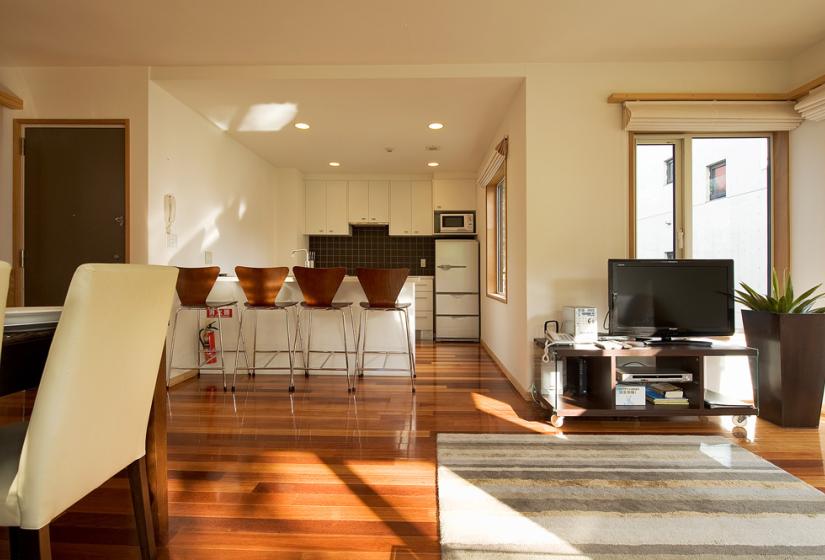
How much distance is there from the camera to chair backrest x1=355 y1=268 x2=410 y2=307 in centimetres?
368

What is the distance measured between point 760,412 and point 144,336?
3680 millimetres

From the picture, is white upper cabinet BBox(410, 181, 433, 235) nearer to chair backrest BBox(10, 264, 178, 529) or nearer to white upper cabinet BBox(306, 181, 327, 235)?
white upper cabinet BBox(306, 181, 327, 235)

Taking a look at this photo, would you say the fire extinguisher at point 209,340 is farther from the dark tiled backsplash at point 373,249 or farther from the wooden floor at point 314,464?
the dark tiled backsplash at point 373,249

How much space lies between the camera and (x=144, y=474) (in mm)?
1478

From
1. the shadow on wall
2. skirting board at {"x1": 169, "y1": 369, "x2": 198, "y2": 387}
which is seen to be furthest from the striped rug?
the shadow on wall

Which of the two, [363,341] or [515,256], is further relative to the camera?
[363,341]

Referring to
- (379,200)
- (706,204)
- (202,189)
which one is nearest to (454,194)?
(379,200)

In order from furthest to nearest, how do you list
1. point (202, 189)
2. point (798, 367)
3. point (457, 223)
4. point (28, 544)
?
point (457, 223), point (202, 189), point (798, 367), point (28, 544)

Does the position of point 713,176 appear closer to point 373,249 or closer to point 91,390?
point 91,390

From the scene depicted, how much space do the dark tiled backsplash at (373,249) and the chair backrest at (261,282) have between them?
11.9ft

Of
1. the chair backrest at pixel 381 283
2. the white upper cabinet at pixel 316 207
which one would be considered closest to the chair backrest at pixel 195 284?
the chair backrest at pixel 381 283

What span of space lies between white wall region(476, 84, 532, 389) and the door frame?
3191 mm

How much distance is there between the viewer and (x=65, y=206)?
370 centimetres

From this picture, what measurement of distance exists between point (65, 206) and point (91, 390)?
11.2 ft
